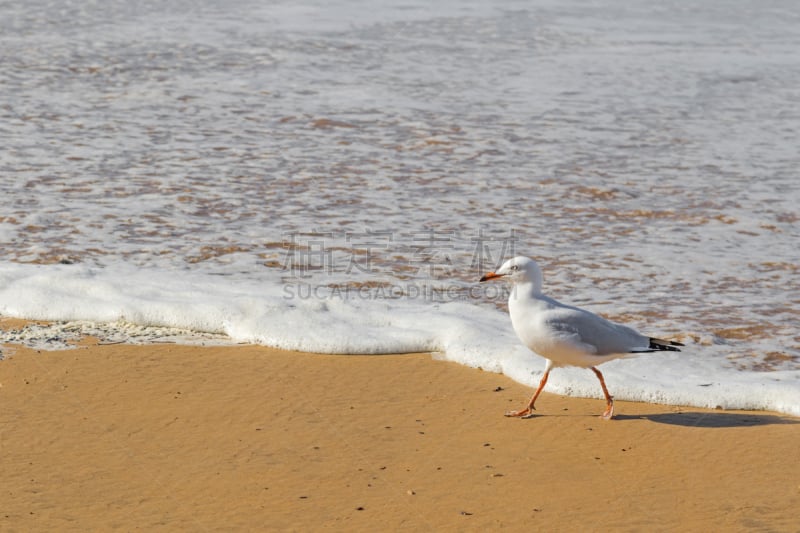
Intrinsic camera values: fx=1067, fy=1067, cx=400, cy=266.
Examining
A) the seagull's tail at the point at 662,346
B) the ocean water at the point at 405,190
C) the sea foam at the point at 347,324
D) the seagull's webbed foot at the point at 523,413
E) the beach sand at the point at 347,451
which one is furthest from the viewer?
the ocean water at the point at 405,190

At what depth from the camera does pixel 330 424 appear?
5.40m

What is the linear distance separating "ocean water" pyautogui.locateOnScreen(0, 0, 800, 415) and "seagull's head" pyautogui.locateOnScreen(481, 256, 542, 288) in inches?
30.4

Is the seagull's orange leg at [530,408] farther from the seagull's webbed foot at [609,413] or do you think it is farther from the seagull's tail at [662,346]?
the seagull's tail at [662,346]

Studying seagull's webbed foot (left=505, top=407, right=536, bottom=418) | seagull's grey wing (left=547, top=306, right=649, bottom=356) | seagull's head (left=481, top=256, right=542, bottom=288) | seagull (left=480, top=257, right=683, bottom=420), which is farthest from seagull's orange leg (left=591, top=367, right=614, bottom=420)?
seagull's head (left=481, top=256, right=542, bottom=288)

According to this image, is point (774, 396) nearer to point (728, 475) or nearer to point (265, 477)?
point (728, 475)

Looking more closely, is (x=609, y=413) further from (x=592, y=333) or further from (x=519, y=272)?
(x=519, y=272)

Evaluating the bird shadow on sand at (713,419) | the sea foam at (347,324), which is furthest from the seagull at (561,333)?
the sea foam at (347,324)

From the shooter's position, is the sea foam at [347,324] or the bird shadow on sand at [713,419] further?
the sea foam at [347,324]

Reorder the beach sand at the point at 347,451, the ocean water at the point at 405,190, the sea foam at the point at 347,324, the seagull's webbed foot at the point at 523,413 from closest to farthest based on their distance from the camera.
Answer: the beach sand at the point at 347,451 < the seagull's webbed foot at the point at 523,413 < the sea foam at the point at 347,324 < the ocean water at the point at 405,190

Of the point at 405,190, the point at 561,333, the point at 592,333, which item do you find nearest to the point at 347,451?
the point at 561,333

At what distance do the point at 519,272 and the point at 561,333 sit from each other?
40cm

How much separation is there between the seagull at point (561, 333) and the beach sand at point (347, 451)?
0.33 meters

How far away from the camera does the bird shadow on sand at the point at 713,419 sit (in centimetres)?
553

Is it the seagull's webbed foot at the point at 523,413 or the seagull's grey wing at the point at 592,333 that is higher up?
the seagull's grey wing at the point at 592,333
